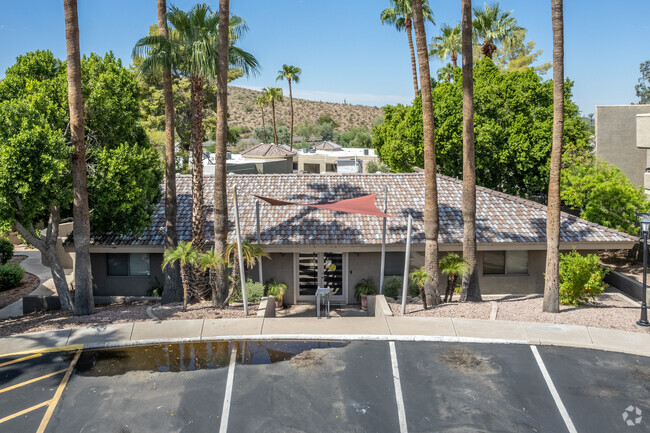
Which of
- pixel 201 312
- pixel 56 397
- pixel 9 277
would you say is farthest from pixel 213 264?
pixel 9 277

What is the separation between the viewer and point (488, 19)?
36.7m

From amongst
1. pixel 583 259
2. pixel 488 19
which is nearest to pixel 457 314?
pixel 583 259

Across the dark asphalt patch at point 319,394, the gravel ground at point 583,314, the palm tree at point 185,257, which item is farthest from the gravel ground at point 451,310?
the palm tree at point 185,257

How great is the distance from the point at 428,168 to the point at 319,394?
8267 mm

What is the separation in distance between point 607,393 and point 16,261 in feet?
91.2

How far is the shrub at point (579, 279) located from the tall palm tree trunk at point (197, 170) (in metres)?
11.2

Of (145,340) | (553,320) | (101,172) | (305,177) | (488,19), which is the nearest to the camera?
(145,340)

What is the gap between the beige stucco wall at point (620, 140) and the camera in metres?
30.2

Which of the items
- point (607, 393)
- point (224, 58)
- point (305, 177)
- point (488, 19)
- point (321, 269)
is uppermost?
point (488, 19)

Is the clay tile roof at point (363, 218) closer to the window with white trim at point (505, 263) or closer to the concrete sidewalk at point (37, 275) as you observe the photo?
the window with white trim at point (505, 263)

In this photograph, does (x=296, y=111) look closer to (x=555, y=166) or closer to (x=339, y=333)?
(x=555, y=166)

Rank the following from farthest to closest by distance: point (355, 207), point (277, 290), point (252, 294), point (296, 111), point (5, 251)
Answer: point (296, 111), point (5, 251), point (277, 290), point (252, 294), point (355, 207)

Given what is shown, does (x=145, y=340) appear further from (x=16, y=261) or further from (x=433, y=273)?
(x=16, y=261)

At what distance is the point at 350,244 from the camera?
1962 cm
